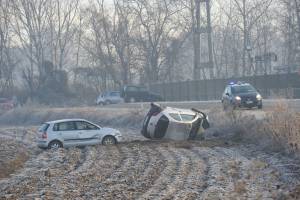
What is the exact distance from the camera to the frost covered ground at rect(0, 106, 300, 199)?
16.5 meters

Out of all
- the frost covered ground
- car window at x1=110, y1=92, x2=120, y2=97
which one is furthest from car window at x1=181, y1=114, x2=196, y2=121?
car window at x1=110, y1=92, x2=120, y2=97

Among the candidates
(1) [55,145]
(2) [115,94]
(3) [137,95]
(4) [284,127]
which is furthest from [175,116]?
(2) [115,94]

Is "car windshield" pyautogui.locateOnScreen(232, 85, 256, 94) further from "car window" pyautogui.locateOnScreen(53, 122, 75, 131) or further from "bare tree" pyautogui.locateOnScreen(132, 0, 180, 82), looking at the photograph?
"bare tree" pyautogui.locateOnScreen(132, 0, 180, 82)

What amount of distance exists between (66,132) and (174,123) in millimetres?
4504

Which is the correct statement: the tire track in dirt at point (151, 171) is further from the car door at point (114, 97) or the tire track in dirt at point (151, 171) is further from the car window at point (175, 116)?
the car door at point (114, 97)

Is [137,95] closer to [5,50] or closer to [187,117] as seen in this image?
[5,50]

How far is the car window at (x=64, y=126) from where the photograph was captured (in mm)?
30062

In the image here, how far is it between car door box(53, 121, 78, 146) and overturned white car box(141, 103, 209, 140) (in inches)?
128

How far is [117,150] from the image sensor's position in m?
27.7

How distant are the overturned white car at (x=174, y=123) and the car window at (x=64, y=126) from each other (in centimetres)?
327

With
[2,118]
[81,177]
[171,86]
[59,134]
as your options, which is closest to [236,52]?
[171,86]

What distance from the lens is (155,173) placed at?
65.8 ft

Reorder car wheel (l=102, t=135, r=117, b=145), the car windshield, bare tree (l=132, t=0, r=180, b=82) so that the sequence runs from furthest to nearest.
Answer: bare tree (l=132, t=0, r=180, b=82) → the car windshield → car wheel (l=102, t=135, r=117, b=145)

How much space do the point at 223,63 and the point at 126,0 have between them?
1947 cm
